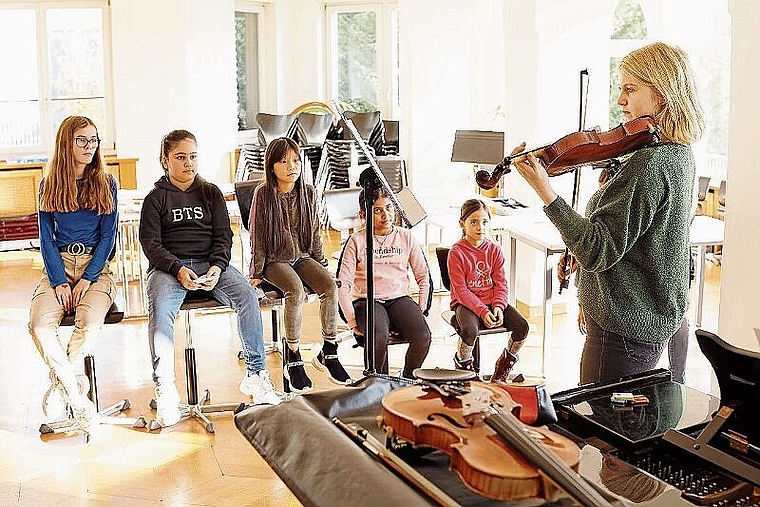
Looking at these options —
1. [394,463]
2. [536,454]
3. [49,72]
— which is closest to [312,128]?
[49,72]

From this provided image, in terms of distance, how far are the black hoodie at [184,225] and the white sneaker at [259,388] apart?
516 millimetres

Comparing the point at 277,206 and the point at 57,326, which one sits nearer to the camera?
the point at 57,326

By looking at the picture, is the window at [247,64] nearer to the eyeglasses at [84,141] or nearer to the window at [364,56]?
the window at [364,56]

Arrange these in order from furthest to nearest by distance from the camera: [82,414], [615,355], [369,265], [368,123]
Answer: [368,123], [82,414], [369,265], [615,355]

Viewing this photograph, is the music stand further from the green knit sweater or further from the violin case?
the violin case

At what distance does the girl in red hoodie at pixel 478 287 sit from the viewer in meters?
4.39

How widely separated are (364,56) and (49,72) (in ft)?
11.9

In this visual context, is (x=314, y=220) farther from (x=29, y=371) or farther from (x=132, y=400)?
(x=29, y=371)

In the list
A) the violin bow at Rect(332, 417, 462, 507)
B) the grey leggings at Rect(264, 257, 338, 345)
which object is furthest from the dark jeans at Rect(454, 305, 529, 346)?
the violin bow at Rect(332, 417, 462, 507)

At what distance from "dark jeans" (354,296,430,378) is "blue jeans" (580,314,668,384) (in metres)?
1.68

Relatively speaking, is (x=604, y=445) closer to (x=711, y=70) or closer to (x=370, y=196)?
(x=370, y=196)

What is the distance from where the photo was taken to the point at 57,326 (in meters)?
4.27

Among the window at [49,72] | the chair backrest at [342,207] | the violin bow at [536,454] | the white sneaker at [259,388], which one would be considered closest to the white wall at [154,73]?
the window at [49,72]

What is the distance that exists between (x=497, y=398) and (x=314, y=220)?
3.26 metres
